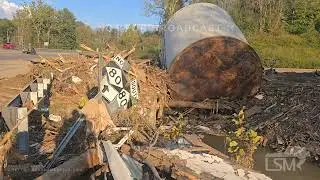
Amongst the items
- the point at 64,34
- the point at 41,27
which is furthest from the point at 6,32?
the point at 41,27

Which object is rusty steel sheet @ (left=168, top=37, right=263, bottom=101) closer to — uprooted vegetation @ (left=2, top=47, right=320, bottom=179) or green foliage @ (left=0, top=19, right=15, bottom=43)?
uprooted vegetation @ (left=2, top=47, right=320, bottom=179)

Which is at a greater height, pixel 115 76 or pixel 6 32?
pixel 6 32

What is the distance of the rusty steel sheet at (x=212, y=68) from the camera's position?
36.7 feet

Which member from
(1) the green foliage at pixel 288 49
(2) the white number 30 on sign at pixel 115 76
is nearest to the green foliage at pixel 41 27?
(1) the green foliage at pixel 288 49

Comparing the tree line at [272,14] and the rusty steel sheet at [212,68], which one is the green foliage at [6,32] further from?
the rusty steel sheet at [212,68]

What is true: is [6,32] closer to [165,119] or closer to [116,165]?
[165,119]

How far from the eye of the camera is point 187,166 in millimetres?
5711

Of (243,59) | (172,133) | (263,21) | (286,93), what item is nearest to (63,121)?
(172,133)

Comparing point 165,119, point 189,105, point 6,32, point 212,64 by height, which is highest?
point 6,32

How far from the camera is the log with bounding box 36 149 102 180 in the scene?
4.62m

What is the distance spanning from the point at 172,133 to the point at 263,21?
124ft

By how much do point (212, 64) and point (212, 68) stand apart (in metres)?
0.11

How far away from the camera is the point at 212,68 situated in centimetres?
1134

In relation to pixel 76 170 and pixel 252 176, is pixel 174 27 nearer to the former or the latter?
pixel 252 176
